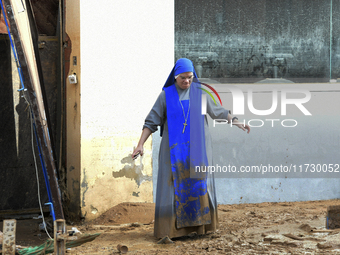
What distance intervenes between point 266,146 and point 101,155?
231 centimetres

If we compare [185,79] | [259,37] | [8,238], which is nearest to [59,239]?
[8,238]

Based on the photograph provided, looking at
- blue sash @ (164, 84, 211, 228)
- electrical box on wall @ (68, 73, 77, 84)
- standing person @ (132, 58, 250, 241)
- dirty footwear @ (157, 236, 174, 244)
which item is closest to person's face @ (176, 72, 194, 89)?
standing person @ (132, 58, 250, 241)

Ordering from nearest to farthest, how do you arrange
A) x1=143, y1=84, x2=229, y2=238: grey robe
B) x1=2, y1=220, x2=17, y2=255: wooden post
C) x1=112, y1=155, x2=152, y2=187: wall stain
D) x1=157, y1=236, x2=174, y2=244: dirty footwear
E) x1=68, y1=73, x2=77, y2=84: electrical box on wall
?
1. x1=2, y1=220, x2=17, y2=255: wooden post
2. x1=157, y1=236, x2=174, y2=244: dirty footwear
3. x1=143, y1=84, x2=229, y2=238: grey robe
4. x1=68, y1=73, x2=77, y2=84: electrical box on wall
5. x1=112, y1=155, x2=152, y2=187: wall stain

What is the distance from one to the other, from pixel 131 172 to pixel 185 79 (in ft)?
5.91

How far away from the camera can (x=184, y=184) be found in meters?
4.32

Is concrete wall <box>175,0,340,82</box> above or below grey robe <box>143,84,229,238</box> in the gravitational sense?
above

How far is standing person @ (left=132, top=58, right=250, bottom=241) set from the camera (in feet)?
14.1

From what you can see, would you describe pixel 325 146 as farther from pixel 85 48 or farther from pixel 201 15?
pixel 85 48

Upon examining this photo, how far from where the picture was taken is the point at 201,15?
616 centimetres

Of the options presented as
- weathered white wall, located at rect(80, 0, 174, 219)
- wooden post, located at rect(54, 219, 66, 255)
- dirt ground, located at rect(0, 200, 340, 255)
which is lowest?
dirt ground, located at rect(0, 200, 340, 255)

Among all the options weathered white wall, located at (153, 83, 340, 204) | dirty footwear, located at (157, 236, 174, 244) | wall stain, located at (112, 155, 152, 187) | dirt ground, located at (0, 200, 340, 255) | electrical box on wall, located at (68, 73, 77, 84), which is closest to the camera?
dirt ground, located at (0, 200, 340, 255)

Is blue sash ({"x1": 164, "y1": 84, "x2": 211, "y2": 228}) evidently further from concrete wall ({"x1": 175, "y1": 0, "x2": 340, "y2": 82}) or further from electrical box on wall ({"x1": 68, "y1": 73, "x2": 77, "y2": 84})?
concrete wall ({"x1": 175, "y1": 0, "x2": 340, "y2": 82})

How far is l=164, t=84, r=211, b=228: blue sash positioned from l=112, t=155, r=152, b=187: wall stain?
141cm

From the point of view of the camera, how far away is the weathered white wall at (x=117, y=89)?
219 inches
